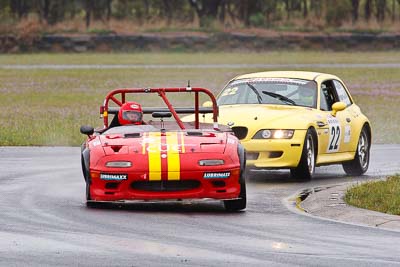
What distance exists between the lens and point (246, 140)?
54.5 feet

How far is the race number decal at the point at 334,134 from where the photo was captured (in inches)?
695

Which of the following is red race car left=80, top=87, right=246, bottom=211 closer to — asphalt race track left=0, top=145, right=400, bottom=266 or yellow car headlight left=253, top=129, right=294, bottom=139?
asphalt race track left=0, top=145, right=400, bottom=266

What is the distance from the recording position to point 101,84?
4244cm

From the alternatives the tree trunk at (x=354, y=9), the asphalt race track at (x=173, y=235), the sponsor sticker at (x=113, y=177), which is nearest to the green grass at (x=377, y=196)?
the asphalt race track at (x=173, y=235)

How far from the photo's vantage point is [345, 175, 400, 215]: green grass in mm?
13128

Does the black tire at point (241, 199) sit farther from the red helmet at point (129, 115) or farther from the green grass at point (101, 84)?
the green grass at point (101, 84)

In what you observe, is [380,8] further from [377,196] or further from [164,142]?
[164,142]

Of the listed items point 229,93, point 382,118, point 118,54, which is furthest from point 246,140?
point 118,54

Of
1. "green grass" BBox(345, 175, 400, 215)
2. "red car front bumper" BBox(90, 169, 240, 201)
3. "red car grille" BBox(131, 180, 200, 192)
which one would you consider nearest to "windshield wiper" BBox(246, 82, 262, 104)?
"green grass" BBox(345, 175, 400, 215)

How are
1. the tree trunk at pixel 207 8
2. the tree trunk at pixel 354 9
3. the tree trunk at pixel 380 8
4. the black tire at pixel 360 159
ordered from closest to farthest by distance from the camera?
1. the black tire at pixel 360 159
2. the tree trunk at pixel 207 8
3. the tree trunk at pixel 354 9
4. the tree trunk at pixel 380 8

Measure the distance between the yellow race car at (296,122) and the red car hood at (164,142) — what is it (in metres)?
2.77

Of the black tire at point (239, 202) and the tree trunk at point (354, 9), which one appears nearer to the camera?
the black tire at point (239, 202)

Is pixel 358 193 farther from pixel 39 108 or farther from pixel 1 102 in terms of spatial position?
pixel 1 102

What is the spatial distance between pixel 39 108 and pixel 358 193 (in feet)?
65.3
